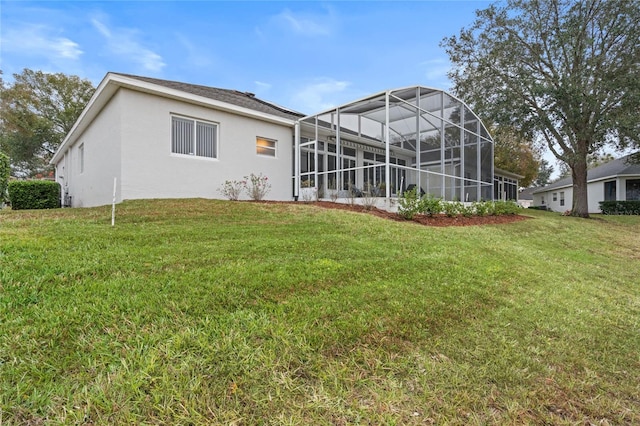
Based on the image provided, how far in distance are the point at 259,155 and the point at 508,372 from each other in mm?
9909

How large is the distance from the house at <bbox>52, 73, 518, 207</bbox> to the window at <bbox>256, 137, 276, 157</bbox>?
39 millimetres

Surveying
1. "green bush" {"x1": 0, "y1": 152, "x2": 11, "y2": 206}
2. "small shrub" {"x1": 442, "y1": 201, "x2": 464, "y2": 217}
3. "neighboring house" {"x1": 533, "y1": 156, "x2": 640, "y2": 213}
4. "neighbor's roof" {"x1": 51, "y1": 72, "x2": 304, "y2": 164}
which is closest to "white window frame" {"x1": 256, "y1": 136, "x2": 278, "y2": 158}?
"neighbor's roof" {"x1": 51, "y1": 72, "x2": 304, "y2": 164}

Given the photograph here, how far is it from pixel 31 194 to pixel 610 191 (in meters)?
34.5

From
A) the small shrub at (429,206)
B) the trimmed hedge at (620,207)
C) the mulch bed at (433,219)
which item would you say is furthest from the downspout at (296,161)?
the trimmed hedge at (620,207)

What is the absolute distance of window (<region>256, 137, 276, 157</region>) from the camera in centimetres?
1093

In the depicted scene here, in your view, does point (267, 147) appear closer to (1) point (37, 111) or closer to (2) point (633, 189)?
(2) point (633, 189)

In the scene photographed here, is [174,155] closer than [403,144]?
Yes

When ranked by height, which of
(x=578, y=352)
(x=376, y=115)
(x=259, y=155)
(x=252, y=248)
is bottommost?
(x=578, y=352)

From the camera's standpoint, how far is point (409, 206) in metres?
8.17

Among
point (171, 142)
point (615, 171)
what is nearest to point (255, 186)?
point (171, 142)

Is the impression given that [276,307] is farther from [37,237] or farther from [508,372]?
[37,237]

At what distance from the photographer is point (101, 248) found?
3.64 meters

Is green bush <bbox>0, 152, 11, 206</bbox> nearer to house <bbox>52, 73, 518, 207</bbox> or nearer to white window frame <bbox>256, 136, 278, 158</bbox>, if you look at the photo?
house <bbox>52, 73, 518, 207</bbox>

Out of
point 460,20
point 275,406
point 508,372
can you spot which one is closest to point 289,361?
point 275,406
